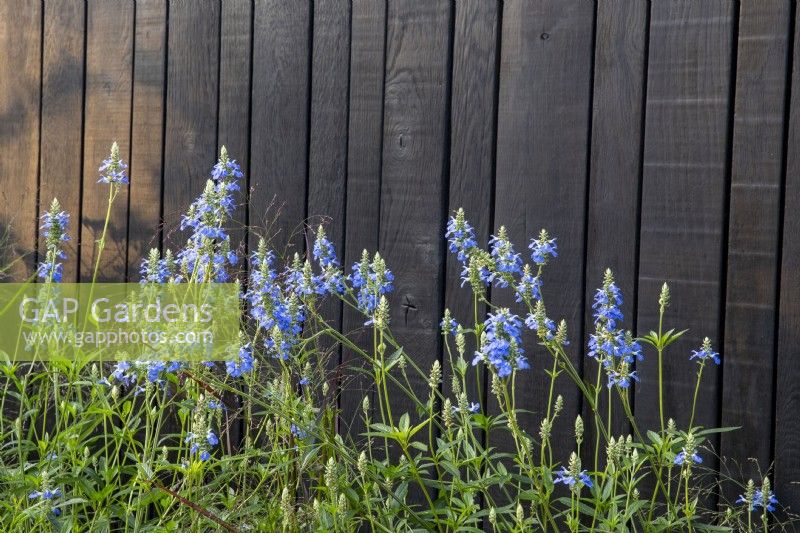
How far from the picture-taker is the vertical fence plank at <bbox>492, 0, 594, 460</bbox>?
341cm

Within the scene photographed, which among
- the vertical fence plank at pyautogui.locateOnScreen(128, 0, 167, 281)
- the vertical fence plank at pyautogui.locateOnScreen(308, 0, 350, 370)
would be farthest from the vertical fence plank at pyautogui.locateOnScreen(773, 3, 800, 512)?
the vertical fence plank at pyautogui.locateOnScreen(128, 0, 167, 281)

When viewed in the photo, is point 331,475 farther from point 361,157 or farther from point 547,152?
point 361,157

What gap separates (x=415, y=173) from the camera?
12.1 ft

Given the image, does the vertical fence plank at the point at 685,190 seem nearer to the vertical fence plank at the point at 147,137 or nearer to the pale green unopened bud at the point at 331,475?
the pale green unopened bud at the point at 331,475

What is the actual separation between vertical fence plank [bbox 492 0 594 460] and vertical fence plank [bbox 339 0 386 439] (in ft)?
1.51

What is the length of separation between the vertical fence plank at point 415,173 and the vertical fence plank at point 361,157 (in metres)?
0.04

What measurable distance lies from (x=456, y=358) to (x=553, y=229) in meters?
0.54

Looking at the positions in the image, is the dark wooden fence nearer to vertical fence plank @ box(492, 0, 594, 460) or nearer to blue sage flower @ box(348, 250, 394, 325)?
vertical fence plank @ box(492, 0, 594, 460)

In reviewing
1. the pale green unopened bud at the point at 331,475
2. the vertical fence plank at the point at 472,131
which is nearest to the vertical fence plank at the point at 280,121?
the vertical fence plank at the point at 472,131

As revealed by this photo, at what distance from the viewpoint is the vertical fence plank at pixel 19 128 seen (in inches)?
176

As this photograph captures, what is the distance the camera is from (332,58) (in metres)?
3.86

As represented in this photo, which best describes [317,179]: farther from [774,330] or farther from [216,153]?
[774,330]

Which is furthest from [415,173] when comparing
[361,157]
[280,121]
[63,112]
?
[63,112]

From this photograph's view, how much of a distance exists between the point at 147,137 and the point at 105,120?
0.75ft
